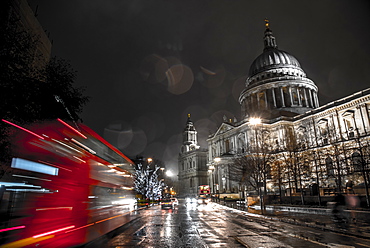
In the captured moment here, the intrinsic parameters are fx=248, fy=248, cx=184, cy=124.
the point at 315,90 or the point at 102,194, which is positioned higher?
the point at 315,90

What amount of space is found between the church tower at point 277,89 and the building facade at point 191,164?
37.1 m

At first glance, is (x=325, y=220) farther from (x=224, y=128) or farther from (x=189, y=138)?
(x=189, y=138)

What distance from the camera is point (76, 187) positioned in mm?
10945

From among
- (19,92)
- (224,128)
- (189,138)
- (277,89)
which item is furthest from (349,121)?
(189,138)

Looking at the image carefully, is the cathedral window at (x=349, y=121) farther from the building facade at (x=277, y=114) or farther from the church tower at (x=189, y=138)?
the church tower at (x=189, y=138)

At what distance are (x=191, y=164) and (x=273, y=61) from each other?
59.9 metres

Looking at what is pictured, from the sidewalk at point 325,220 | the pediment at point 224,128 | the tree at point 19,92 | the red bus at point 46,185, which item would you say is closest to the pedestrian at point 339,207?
the sidewalk at point 325,220

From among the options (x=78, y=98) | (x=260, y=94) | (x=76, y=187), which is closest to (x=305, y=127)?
(x=260, y=94)

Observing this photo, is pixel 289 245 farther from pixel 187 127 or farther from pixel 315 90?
pixel 187 127

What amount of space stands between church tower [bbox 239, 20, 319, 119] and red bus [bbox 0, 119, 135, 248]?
210 ft

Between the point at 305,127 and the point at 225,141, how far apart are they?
22749 mm

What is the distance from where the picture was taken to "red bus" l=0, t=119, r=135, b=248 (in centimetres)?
837

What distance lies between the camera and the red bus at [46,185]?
8.37 meters

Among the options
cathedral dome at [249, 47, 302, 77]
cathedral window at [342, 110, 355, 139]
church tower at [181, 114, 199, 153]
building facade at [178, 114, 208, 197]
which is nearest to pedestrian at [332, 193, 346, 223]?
cathedral window at [342, 110, 355, 139]
